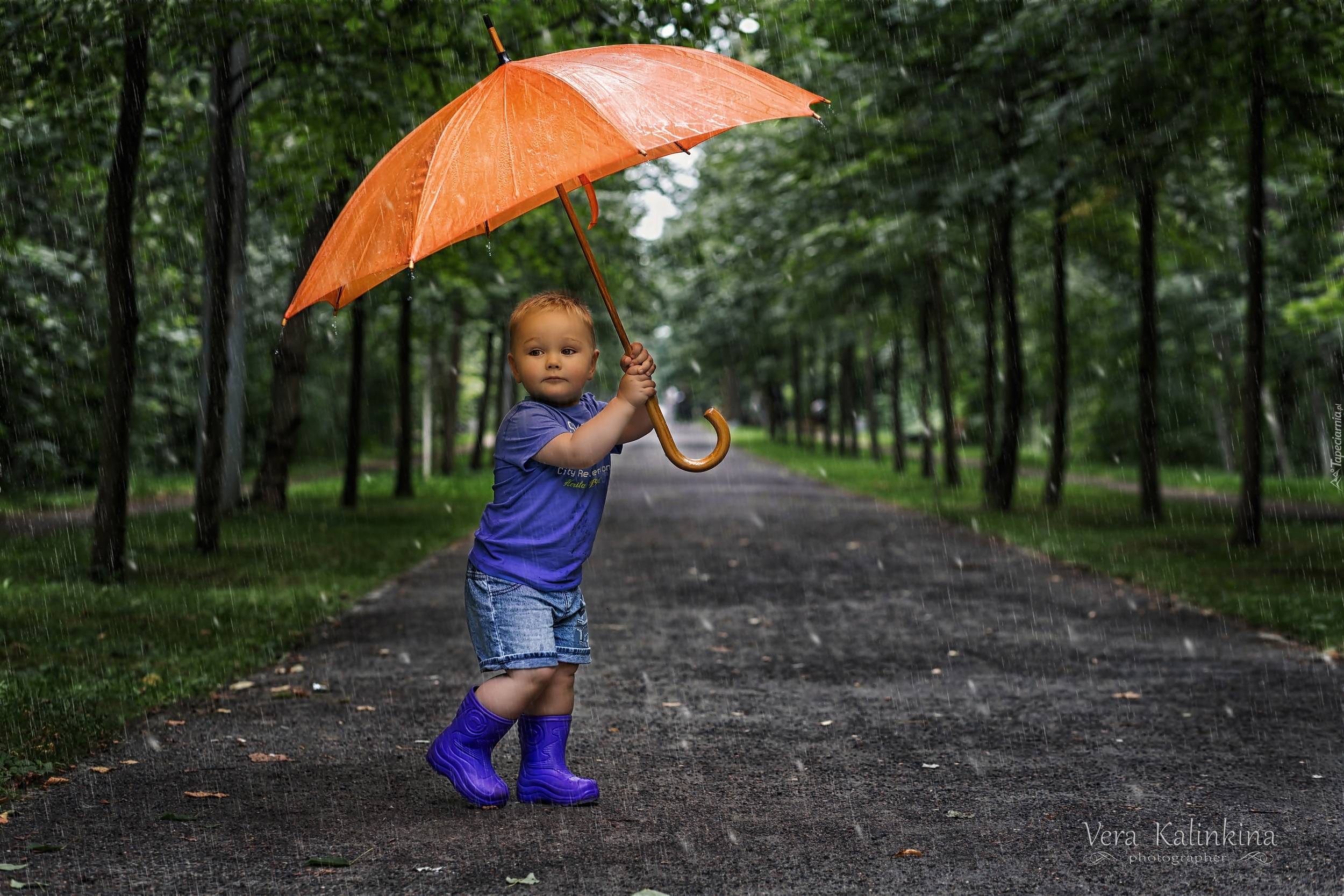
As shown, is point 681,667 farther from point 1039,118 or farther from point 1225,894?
point 1039,118

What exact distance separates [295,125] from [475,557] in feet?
25.1

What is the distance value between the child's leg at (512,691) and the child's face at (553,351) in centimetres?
88

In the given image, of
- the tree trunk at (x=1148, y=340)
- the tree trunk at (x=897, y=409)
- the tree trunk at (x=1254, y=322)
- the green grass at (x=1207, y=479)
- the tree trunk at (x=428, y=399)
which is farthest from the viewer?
the tree trunk at (x=897, y=409)

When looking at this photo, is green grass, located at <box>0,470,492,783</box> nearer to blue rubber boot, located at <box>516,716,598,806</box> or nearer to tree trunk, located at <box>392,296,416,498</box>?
blue rubber boot, located at <box>516,716,598,806</box>

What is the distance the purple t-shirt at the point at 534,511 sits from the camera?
405 centimetres

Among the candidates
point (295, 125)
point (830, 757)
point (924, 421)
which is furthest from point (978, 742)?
point (924, 421)

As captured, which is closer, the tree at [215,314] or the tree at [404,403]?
the tree at [215,314]

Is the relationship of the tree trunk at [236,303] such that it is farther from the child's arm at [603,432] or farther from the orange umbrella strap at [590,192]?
the child's arm at [603,432]

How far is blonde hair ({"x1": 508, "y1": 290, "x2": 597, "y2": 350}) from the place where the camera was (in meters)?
4.09

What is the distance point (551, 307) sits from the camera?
4.09 meters

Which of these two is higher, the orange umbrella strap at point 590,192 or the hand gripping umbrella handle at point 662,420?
the orange umbrella strap at point 590,192

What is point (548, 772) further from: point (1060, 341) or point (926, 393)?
point (926, 393)

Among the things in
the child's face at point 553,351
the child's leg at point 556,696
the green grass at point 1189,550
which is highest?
the child's face at point 553,351

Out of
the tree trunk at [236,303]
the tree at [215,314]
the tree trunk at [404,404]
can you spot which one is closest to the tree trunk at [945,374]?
the tree trunk at [404,404]
